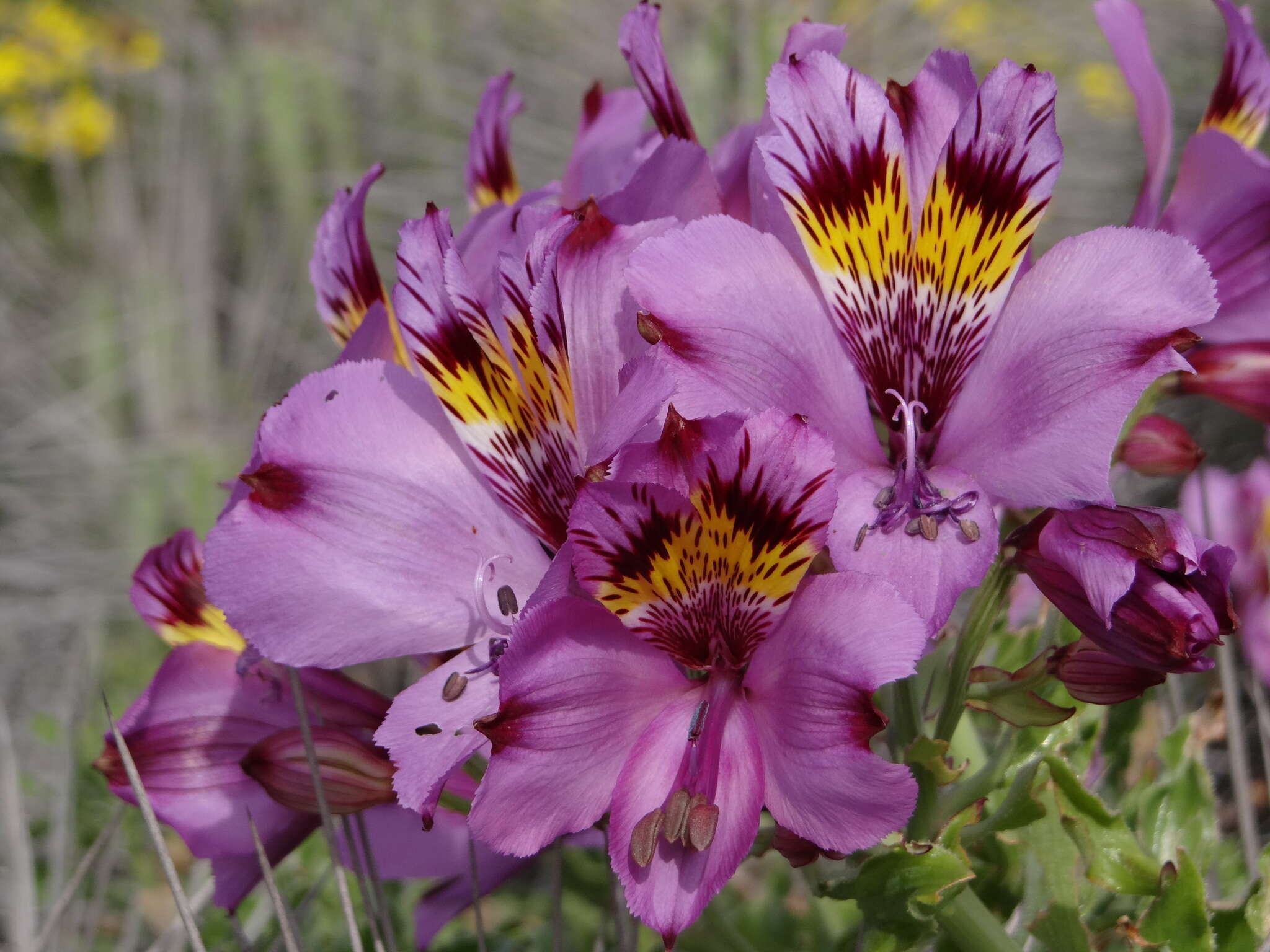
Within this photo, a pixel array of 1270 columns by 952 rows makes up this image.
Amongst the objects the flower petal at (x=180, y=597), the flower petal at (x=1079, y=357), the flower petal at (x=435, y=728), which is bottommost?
the flower petal at (x=180, y=597)

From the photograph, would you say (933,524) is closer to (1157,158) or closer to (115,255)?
(1157,158)

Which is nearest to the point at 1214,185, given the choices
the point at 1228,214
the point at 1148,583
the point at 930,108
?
the point at 1228,214

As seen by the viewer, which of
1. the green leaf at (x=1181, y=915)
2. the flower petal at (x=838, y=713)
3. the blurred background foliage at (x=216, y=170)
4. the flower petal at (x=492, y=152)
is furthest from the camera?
the blurred background foliage at (x=216, y=170)

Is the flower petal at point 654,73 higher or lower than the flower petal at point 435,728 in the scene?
higher

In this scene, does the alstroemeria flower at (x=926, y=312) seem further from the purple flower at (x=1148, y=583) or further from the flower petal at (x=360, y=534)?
the flower petal at (x=360, y=534)

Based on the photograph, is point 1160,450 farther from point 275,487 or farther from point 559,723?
point 275,487

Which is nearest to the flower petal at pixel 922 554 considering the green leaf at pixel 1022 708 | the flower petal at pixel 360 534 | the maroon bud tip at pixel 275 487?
the green leaf at pixel 1022 708

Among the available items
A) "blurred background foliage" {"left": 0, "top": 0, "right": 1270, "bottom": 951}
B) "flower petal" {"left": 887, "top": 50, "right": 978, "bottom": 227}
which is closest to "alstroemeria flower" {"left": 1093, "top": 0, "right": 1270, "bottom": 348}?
"flower petal" {"left": 887, "top": 50, "right": 978, "bottom": 227}

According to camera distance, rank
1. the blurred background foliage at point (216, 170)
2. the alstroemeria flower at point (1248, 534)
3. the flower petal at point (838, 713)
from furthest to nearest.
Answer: the blurred background foliage at point (216, 170), the alstroemeria flower at point (1248, 534), the flower petal at point (838, 713)
